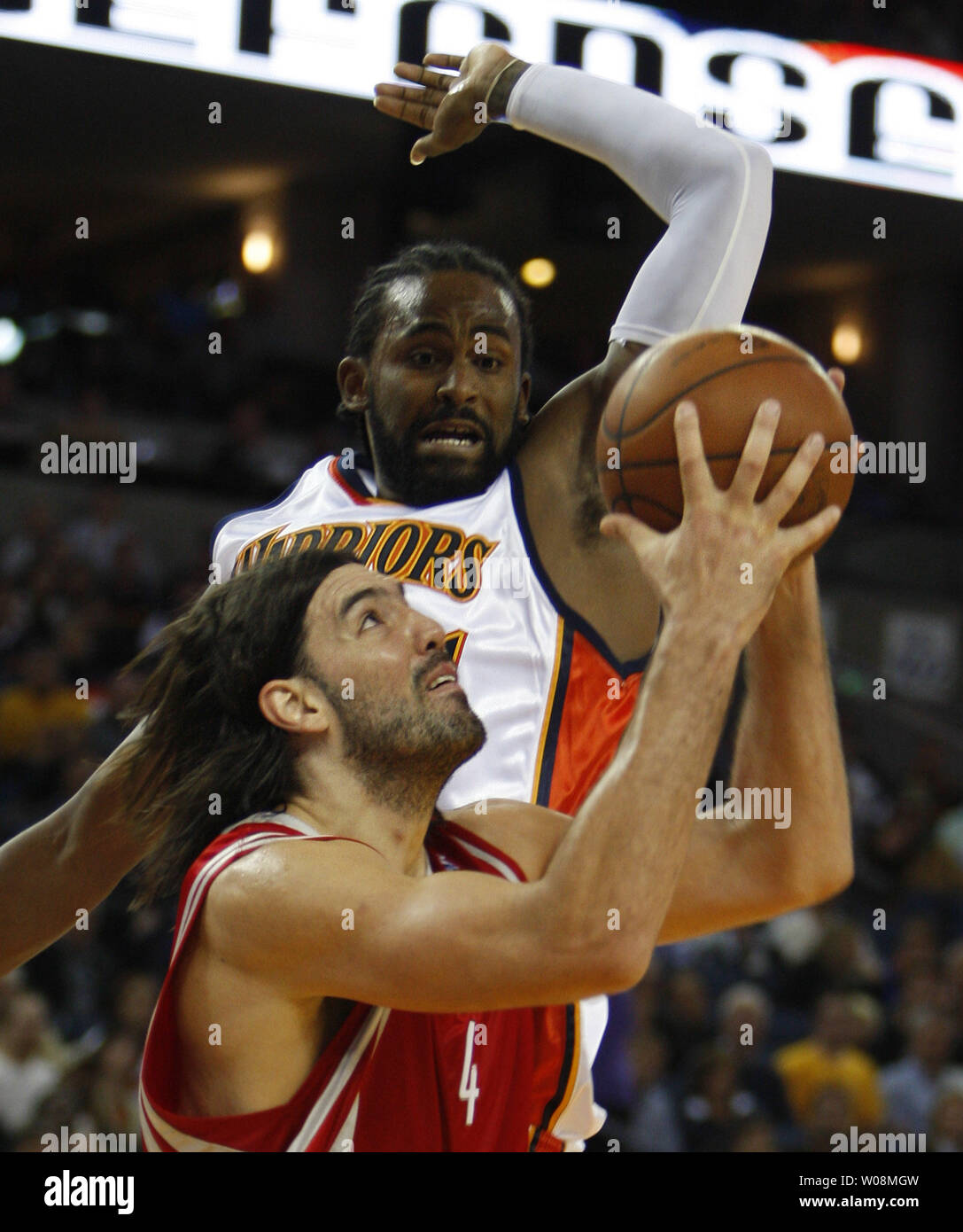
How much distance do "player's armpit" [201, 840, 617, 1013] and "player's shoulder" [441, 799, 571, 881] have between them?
12.0 inches

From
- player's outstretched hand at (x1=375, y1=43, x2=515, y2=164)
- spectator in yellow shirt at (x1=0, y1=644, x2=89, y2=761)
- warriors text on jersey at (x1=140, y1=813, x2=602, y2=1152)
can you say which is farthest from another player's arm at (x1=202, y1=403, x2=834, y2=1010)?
spectator in yellow shirt at (x1=0, y1=644, x2=89, y2=761)

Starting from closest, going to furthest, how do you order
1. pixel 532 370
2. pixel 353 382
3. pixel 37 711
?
pixel 353 382
pixel 532 370
pixel 37 711

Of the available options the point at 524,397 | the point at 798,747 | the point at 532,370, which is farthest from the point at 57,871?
the point at 532,370

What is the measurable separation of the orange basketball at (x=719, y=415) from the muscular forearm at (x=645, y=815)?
25 centimetres

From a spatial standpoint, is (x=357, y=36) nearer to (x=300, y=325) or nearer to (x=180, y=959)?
(x=300, y=325)

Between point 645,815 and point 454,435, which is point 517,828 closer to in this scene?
point 645,815

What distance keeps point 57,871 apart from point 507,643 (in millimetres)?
838

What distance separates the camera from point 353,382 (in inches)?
112

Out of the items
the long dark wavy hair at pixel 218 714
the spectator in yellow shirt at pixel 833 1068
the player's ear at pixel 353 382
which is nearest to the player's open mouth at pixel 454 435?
the player's ear at pixel 353 382

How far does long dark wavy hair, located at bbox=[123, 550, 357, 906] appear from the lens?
2.14 meters

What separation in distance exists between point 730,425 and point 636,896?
0.60 meters

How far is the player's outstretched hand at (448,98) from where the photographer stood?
8.30ft

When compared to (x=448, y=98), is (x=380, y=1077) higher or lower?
lower

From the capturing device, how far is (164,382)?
33.1ft
